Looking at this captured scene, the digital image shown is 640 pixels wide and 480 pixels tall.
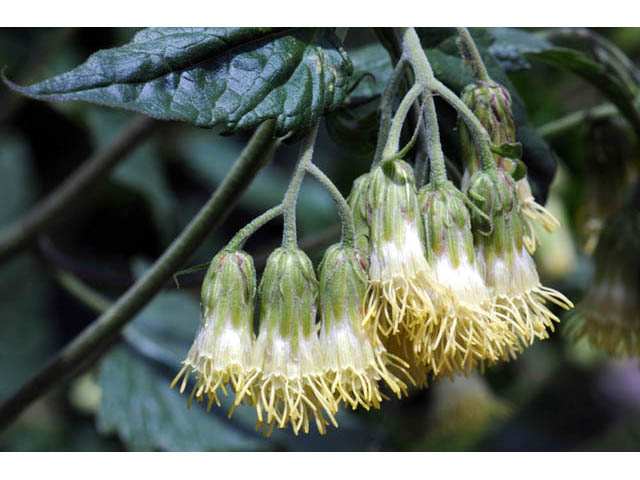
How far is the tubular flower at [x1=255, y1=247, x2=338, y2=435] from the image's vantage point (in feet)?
2.96

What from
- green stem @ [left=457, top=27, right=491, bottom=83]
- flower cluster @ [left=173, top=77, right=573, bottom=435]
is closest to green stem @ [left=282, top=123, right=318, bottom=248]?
flower cluster @ [left=173, top=77, right=573, bottom=435]

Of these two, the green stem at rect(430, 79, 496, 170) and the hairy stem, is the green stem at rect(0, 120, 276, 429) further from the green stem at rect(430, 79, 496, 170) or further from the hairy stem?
the hairy stem

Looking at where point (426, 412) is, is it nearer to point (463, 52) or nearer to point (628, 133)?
point (628, 133)

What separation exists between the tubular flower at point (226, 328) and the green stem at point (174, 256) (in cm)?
18

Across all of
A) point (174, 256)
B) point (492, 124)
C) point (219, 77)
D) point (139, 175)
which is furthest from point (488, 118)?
point (139, 175)

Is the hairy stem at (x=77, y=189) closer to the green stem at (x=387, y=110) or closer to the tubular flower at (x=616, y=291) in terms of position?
the green stem at (x=387, y=110)

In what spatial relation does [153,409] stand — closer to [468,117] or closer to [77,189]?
[77,189]

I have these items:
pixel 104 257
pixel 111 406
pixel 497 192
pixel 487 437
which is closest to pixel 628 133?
pixel 497 192

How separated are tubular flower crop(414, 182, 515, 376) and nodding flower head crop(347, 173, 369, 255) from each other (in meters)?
0.07

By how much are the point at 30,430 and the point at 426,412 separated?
113 centimetres

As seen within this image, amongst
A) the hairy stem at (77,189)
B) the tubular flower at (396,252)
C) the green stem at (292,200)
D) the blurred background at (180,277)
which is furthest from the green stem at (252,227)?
the hairy stem at (77,189)

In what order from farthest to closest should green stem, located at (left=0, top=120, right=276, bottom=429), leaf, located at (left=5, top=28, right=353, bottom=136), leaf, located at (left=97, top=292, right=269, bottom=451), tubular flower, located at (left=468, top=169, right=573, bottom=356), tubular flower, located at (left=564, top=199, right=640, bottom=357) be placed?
leaf, located at (left=97, top=292, right=269, bottom=451) → tubular flower, located at (left=564, top=199, right=640, bottom=357) → green stem, located at (left=0, top=120, right=276, bottom=429) → tubular flower, located at (left=468, top=169, right=573, bottom=356) → leaf, located at (left=5, top=28, right=353, bottom=136)

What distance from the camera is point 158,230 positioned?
2172 millimetres

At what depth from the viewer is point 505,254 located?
0.93 m
